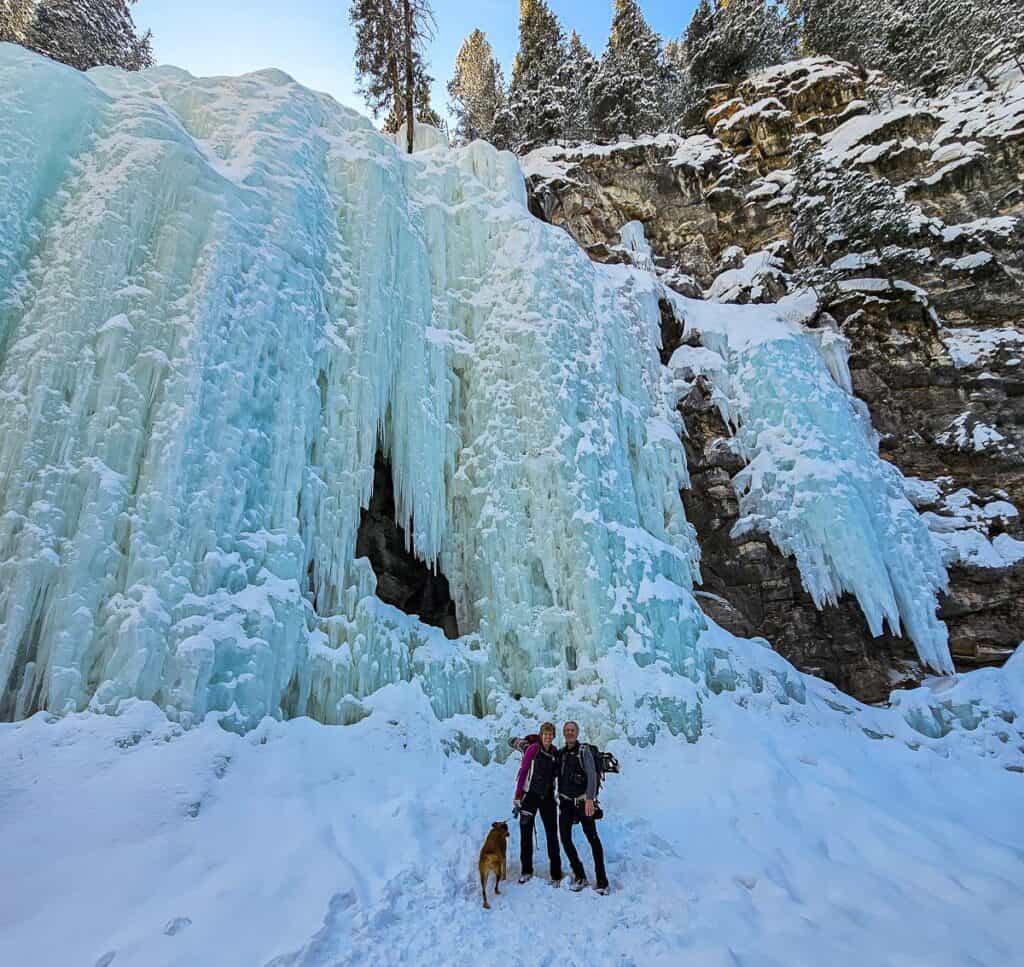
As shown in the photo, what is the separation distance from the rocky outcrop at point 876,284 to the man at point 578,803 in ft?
23.4

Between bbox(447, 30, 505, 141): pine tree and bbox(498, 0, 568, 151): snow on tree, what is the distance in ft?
3.29

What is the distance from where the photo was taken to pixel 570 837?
4.26m

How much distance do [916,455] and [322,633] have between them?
12.4 meters

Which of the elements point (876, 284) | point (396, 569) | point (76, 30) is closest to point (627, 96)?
point (876, 284)

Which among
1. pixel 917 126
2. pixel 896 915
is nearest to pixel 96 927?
pixel 896 915

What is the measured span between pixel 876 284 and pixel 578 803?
14221mm

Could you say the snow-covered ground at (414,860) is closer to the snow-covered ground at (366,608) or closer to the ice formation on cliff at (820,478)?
the snow-covered ground at (366,608)

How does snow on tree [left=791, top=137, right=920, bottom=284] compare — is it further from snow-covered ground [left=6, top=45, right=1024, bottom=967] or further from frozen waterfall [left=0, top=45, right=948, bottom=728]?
frozen waterfall [left=0, top=45, right=948, bottom=728]

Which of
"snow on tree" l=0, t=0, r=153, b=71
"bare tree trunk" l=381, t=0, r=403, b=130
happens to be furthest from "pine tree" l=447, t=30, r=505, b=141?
"snow on tree" l=0, t=0, r=153, b=71

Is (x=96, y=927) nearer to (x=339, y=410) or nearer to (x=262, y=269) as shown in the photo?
(x=339, y=410)

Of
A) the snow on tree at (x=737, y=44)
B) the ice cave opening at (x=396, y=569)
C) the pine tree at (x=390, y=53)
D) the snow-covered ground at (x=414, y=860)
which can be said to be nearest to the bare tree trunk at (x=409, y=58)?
the pine tree at (x=390, y=53)

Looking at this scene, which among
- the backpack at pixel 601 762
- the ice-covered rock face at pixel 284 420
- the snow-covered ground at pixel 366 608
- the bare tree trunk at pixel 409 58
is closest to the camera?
the snow-covered ground at pixel 366 608

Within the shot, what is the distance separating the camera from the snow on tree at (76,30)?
1669cm

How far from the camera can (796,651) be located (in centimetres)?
1073
